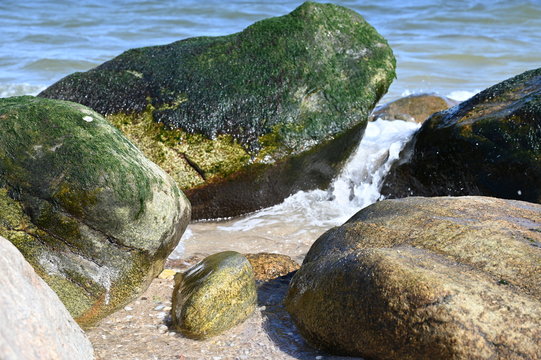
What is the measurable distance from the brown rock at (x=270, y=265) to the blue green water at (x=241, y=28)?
7528mm

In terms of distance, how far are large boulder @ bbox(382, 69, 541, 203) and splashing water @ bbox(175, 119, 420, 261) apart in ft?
0.81

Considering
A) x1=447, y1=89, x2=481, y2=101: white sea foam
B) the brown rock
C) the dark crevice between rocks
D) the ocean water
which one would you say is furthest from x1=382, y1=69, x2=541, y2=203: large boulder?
x1=447, y1=89, x2=481, y2=101: white sea foam

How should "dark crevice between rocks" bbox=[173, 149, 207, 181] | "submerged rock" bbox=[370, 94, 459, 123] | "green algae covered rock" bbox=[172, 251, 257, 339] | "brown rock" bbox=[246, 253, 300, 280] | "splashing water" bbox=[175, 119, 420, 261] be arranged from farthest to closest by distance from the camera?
1. "submerged rock" bbox=[370, 94, 459, 123]
2. "dark crevice between rocks" bbox=[173, 149, 207, 181]
3. "splashing water" bbox=[175, 119, 420, 261]
4. "brown rock" bbox=[246, 253, 300, 280]
5. "green algae covered rock" bbox=[172, 251, 257, 339]

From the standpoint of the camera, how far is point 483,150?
19.8ft

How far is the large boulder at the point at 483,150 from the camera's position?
5.82 meters

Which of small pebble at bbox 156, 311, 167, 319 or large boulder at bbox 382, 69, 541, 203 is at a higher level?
large boulder at bbox 382, 69, 541, 203

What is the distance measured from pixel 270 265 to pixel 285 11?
1725 centimetres

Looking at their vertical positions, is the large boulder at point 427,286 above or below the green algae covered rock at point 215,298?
above

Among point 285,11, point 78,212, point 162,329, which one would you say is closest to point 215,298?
point 162,329

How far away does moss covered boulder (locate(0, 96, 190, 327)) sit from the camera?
13.0 feet

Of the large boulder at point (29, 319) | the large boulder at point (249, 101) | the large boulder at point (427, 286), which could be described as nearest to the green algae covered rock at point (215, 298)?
the large boulder at point (427, 286)

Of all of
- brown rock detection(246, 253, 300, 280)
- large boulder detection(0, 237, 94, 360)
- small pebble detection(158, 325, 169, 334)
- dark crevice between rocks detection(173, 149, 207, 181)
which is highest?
large boulder detection(0, 237, 94, 360)

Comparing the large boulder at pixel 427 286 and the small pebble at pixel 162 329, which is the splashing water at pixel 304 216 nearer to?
the small pebble at pixel 162 329

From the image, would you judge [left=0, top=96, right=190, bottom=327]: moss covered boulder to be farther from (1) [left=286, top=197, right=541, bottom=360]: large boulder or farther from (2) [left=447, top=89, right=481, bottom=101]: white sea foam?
(2) [left=447, top=89, right=481, bottom=101]: white sea foam
